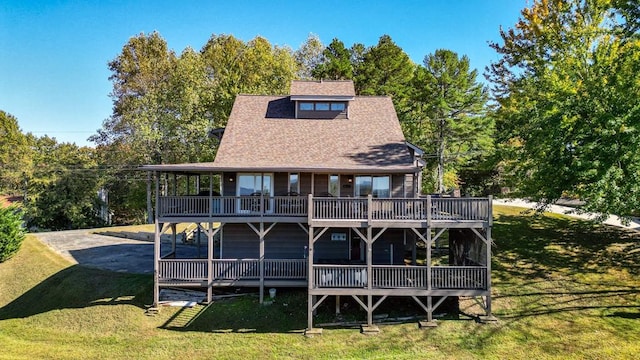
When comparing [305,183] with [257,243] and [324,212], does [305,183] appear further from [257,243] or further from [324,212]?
[257,243]

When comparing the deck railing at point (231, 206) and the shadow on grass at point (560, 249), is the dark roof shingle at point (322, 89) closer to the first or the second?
the deck railing at point (231, 206)

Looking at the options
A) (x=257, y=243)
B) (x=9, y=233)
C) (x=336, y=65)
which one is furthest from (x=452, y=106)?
(x=9, y=233)

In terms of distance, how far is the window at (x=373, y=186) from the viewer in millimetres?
17578

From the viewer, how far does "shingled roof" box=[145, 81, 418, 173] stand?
52.9ft

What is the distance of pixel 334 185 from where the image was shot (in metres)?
17.6

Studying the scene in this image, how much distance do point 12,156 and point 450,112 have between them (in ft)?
137

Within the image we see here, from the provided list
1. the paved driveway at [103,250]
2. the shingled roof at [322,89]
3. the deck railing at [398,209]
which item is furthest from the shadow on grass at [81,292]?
the shingled roof at [322,89]

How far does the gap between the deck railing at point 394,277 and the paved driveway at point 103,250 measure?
9524 millimetres

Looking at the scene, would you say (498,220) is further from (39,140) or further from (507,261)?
(39,140)

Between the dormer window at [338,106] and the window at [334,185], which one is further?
the dormer window at [338,106]

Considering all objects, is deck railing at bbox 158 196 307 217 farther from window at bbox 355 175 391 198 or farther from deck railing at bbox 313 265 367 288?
window at bbox 355 175 391 198

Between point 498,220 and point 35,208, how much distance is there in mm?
40291

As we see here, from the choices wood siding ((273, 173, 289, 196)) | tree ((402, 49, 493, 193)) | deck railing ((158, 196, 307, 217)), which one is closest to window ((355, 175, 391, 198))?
deck railing ((158, 196, 307, 217))

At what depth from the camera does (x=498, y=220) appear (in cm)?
2545
